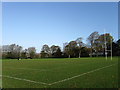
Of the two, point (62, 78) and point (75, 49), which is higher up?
point (75, 49)

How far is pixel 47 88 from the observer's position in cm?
386

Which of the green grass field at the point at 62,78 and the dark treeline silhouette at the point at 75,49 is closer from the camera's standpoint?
the green grass field at the point at 62,78

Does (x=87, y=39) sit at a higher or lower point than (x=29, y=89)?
higher

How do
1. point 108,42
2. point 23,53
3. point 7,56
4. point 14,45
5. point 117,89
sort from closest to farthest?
point 117,89, point 108,42, point 7,56, point 23,53, point 14,45

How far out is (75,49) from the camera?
4888cm

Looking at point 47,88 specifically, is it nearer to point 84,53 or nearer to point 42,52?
point 84,53

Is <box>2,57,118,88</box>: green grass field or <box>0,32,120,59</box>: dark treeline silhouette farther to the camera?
<box>0,32,120,59</box>: dark treeline silhouette

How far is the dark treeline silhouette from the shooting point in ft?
139

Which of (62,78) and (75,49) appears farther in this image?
(75,49)

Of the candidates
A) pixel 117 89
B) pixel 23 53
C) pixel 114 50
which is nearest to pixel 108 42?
pixel 114 50

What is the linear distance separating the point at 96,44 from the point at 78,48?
25.2 ft

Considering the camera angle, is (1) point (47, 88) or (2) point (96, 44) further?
(2) point (96, 44)

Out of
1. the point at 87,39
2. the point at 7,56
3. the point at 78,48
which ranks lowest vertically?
the point at 7,56

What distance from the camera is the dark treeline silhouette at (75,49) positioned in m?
42.3
